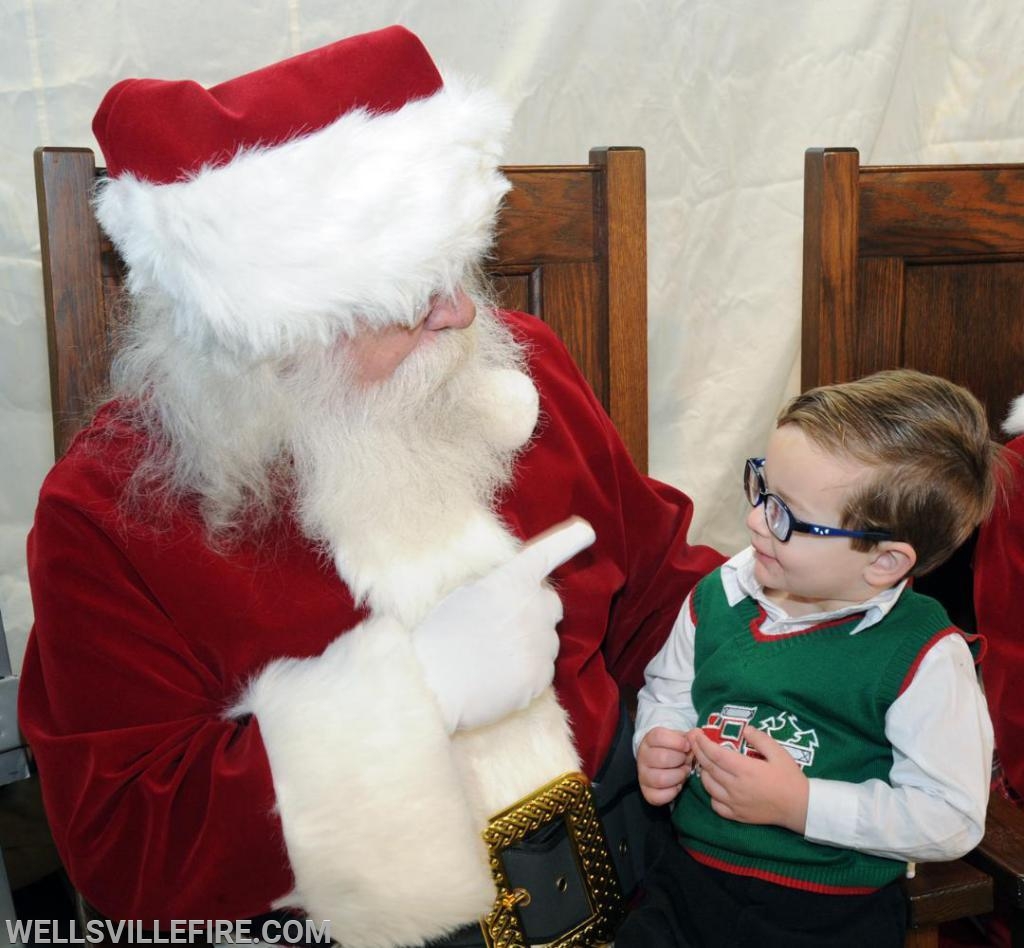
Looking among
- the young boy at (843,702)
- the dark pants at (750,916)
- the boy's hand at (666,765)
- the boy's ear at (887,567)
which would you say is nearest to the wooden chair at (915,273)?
the young boy at (843,702)

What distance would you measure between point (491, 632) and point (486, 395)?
0.98 feet

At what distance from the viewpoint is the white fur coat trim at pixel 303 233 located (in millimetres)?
1121

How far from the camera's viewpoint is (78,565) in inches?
44.8

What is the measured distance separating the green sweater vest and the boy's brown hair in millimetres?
86

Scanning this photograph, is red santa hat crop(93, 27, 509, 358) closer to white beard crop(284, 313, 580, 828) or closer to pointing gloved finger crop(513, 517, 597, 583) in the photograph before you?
white beard crop(284, 313, 580, 828)

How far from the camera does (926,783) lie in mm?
1117

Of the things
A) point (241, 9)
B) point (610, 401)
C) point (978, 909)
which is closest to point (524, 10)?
point (241, 9)

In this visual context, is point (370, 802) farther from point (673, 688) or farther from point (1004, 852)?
point (1004, 852)

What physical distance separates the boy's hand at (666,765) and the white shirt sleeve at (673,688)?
0.08 meters

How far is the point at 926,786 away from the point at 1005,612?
500mm

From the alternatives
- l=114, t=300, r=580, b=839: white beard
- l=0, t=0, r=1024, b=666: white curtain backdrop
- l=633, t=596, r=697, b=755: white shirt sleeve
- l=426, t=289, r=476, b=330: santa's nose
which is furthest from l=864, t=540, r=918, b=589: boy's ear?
l=0, t=0, r=1024, b=666: white curtain backdrop

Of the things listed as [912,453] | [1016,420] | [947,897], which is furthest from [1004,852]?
[1016,420]

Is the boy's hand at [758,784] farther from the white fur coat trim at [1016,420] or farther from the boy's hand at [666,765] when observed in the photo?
the white fur coat trim at [1016,420]

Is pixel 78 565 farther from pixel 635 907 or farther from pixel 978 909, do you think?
pixel 978 909
